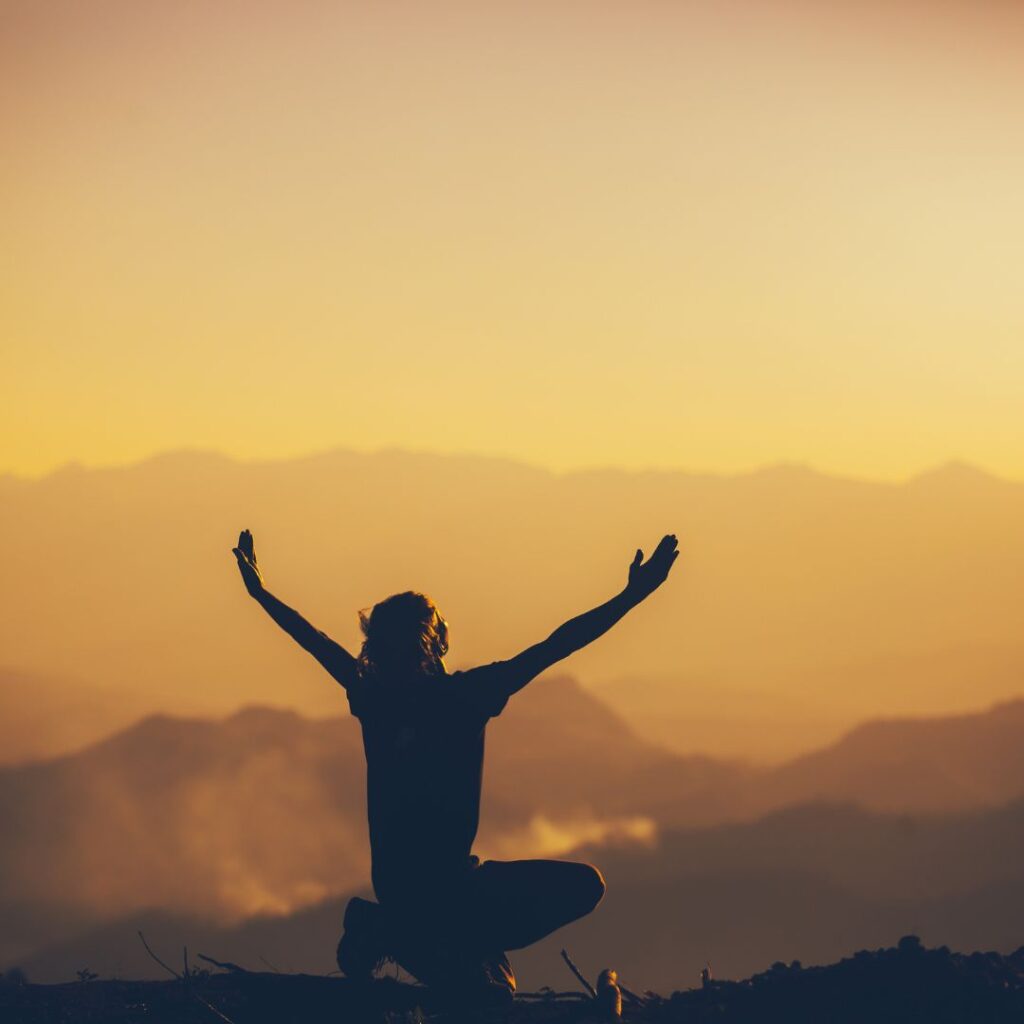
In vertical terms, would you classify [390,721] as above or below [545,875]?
above

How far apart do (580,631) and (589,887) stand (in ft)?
5.12

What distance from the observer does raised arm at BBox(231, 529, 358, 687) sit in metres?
10.6

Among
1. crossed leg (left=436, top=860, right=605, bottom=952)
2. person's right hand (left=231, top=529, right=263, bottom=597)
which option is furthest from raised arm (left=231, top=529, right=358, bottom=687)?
crossed leg (left=436, top=860, right=605, bottom=952)

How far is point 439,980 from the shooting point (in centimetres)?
1008

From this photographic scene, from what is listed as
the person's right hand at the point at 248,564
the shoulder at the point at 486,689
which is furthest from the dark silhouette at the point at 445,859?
the person's right hand at the point at 248,564

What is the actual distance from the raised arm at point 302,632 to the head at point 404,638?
0.12 m

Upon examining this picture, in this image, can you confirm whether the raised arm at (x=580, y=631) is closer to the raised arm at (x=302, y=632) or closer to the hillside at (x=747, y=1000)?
the raised arm at (x=302, y=632)

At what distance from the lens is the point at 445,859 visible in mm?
10203

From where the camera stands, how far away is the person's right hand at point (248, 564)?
1109 cm

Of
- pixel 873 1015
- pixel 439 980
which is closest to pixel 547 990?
pixel 439 980

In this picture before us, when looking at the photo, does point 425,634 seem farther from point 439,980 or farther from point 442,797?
point 439,980

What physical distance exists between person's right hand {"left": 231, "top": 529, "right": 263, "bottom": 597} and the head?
0.92 meters

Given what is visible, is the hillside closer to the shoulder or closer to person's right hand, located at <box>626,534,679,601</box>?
the shoulder

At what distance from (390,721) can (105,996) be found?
3.53m
